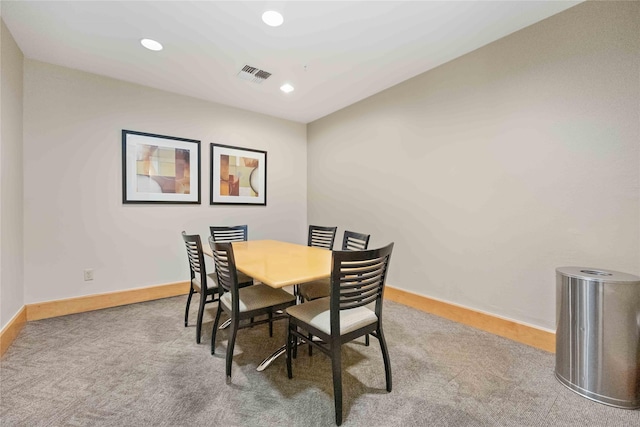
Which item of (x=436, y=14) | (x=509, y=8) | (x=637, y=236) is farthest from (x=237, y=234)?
(x=637, y=236)

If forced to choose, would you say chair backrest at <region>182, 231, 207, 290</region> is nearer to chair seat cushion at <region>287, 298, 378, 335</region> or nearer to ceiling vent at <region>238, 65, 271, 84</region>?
chair seat cushion at <region>287, 298, 378, 335</region>

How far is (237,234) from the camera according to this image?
3.25 metres

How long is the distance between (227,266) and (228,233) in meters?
1.51

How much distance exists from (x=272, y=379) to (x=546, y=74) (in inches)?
121

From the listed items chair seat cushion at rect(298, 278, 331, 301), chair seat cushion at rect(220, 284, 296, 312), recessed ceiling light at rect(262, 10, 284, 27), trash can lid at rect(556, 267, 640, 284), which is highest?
recessed ceiling light at rect(262, 10, 284, 27)

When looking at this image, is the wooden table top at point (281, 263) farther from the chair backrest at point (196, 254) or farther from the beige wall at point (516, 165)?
the beige wall at point (516, 165)

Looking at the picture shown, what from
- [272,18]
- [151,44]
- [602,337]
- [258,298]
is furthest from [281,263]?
[151,44]

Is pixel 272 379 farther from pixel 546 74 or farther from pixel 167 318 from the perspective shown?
pixel 546 74

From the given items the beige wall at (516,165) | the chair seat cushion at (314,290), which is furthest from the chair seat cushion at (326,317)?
the beige wall at (516,165)

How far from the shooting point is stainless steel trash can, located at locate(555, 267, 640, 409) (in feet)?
5.06

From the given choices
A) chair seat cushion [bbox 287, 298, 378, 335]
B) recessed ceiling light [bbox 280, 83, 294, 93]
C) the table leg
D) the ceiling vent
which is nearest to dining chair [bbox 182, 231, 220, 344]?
the table leg

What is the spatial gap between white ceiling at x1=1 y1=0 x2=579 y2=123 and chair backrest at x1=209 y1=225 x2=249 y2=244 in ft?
5.59

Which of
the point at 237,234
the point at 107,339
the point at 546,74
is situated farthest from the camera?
the point at 237,234

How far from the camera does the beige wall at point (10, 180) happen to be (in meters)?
2.09
